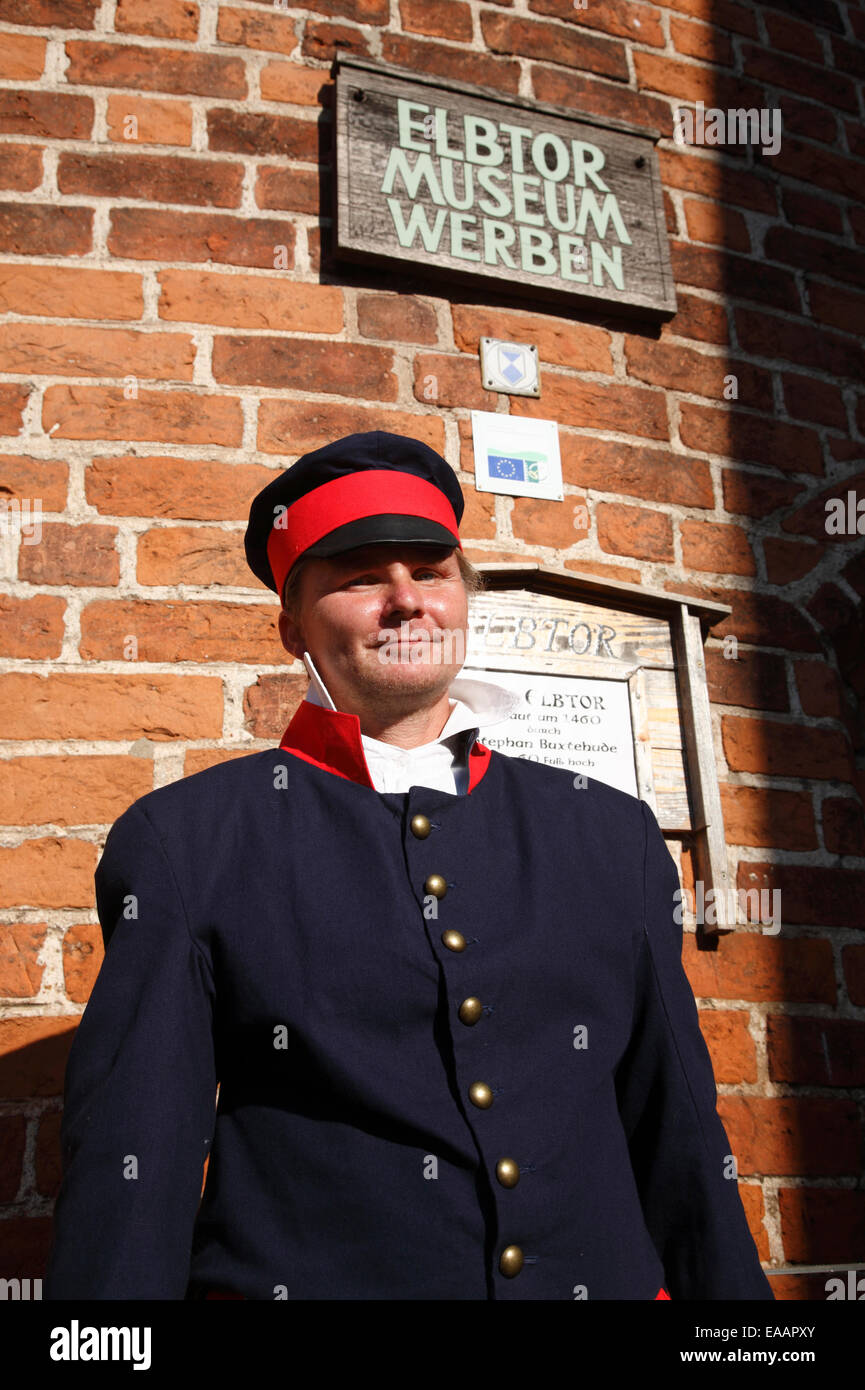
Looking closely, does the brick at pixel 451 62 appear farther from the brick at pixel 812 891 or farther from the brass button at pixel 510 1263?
the brass button at pixel 510 1263

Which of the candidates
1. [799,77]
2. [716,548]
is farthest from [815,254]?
[716,548]

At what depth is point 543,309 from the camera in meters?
2.23

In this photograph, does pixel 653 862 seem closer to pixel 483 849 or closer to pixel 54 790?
pixel 483 849

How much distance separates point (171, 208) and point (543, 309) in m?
0.71

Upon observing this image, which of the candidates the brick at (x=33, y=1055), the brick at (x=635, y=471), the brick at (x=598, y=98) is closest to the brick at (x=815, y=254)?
the brick at (x=598, y=98)

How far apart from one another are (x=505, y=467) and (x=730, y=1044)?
1048mm

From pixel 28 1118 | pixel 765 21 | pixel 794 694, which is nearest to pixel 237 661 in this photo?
pixel 28 1118

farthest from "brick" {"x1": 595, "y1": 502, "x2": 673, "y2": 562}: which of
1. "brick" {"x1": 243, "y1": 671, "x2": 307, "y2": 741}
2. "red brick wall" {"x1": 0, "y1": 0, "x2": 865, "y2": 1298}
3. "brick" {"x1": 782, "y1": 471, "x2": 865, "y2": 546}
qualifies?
"brick" {"x1": 243, "y1": 671, "x2": 307, "y2": 741}

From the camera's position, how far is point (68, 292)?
1970 mm

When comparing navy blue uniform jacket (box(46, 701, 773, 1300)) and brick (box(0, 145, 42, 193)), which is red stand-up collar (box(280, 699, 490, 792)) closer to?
navy blue uniform jacket (box(46, 701, 773, 1300))

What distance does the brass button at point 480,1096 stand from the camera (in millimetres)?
1066

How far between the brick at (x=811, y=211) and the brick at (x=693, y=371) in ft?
1.38

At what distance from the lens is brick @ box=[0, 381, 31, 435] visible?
1884mm

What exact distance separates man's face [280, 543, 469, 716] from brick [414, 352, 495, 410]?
705mm
